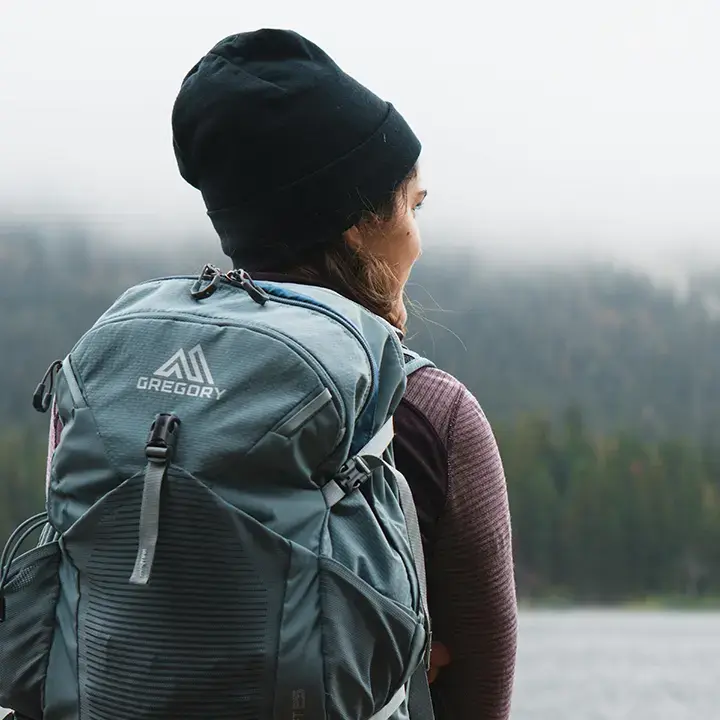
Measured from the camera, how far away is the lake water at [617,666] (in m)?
3.54

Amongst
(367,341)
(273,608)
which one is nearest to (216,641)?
(273,608)

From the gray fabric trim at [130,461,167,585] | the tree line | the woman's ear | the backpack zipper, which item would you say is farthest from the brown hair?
the tree line

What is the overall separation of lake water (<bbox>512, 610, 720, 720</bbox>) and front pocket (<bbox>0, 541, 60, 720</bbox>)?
2.56 meters

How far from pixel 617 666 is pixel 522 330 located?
150cm

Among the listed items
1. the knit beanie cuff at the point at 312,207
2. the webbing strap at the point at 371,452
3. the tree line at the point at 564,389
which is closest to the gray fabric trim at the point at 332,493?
the webbing strap at the point at 371,452

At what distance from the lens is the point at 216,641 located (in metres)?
0.74

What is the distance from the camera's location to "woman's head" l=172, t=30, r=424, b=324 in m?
0.89

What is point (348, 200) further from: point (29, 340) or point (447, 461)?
point (29, 340)

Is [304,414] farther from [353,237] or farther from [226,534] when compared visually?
[353,237]

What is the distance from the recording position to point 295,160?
90 cm

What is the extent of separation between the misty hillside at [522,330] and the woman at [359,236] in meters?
3.29

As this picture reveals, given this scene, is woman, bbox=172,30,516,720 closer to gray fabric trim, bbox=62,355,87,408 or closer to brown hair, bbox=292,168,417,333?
brown hair, bbox=292,168,417,333

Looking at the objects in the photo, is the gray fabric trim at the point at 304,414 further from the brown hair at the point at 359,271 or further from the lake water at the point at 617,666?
the lake water at the point at 617,666

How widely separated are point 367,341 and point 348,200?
15 centimetres
